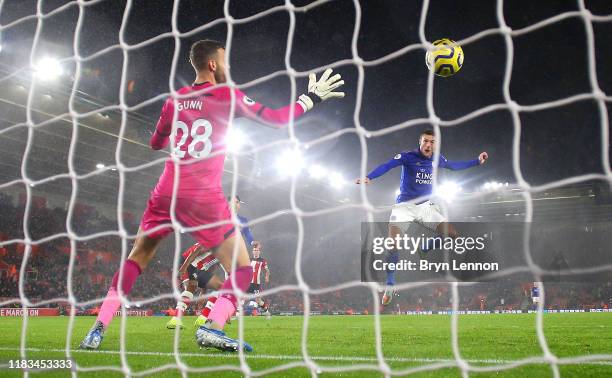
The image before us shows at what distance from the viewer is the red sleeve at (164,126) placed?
3.49 m

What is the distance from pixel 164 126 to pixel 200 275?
11.2 ft

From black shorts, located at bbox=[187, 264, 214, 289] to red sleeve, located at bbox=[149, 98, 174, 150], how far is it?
10.4 ft

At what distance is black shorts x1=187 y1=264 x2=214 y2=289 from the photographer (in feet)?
21.8

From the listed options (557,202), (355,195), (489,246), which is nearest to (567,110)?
(557,202)

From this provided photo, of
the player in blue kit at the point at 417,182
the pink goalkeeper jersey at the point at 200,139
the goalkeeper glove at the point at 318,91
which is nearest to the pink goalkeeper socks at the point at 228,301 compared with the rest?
the pink goalkeeper jersey at the point at 200,139

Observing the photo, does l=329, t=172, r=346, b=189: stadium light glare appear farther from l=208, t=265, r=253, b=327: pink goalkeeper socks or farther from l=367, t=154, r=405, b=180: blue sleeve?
l=208, t=265, r=253, b=327: pink goalkeeper socks

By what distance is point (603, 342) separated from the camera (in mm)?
5043

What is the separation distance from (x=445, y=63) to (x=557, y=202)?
24.9 m

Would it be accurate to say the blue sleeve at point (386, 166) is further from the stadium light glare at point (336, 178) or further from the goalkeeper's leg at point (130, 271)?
the stadium light glare at point (336, 178)

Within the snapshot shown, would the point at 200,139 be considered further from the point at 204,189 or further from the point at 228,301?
the point at 228,301

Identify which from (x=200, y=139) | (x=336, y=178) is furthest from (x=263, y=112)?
(x=336, y=178)

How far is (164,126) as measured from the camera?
355 cm

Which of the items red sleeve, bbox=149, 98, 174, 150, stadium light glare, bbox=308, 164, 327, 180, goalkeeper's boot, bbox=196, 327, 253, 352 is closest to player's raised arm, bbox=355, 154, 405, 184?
red sleeve, bbox=149, 98, 174, 150

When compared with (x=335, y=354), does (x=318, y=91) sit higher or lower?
higher
